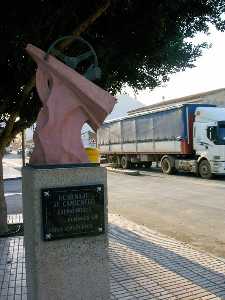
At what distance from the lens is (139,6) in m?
7.02

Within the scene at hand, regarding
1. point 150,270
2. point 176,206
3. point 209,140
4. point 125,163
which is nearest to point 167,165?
point 209,140

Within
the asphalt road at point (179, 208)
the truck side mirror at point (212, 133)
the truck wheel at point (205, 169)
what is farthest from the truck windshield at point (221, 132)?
the asphalt road at point (179, 208)

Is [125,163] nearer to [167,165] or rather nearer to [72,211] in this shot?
[167,165]

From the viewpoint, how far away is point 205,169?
21281 millimetres

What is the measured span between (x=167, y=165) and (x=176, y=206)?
1143 centimetres

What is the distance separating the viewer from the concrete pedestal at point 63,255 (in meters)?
4.03

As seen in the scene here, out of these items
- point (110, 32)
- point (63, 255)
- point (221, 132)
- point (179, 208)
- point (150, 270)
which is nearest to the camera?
point (63, 255)

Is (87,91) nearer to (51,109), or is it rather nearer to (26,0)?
(51,109)

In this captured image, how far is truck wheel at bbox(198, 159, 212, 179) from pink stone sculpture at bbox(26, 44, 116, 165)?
56.1 feet

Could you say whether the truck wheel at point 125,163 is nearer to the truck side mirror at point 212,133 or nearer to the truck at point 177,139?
the truck at point 177,139

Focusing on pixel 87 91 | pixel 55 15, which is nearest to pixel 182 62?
pixel 55 15

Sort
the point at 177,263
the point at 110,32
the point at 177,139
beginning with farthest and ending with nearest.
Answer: the point at 177,139, the point at 110,32, the point at 177,263

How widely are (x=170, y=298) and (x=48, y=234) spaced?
1879 mm

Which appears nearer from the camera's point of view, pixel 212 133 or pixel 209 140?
pixel 212 133
